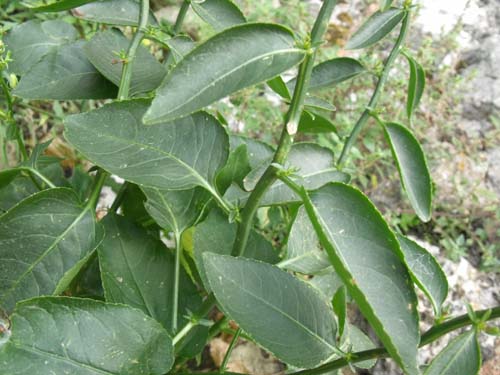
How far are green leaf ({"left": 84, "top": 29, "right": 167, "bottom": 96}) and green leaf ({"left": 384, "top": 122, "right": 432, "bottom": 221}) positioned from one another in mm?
398

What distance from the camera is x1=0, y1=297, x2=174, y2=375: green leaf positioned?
69 centimetres

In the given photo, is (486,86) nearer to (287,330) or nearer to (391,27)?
(391,27)

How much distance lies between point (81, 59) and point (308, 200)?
553 mm

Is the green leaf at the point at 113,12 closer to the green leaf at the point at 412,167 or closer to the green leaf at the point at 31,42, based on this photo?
the green leaf at the point at 31,42

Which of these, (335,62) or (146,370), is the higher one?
(335,62)

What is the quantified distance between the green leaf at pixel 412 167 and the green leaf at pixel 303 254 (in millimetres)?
181

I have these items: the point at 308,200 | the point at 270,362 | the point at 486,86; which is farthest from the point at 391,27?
the point at 486,86

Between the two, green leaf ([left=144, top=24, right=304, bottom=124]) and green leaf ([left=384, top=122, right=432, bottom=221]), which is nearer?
green leaf ([left=144, top=24, right=304, bottom=124])

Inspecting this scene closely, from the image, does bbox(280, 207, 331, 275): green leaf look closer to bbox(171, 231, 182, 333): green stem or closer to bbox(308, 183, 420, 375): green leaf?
bbox(171, 231, 182, 333): green stem

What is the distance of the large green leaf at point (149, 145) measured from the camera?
0.74m

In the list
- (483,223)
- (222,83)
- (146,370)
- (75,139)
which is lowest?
(483,223)

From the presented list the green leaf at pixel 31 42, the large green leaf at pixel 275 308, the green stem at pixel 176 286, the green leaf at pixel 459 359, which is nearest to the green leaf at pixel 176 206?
the green stem at pixel 176 286

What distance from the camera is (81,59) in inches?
37.9

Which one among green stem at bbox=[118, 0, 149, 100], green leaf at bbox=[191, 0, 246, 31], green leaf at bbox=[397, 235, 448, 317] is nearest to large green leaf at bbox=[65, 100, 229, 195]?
green stem at bbox=[118, 0, 149, 100]
